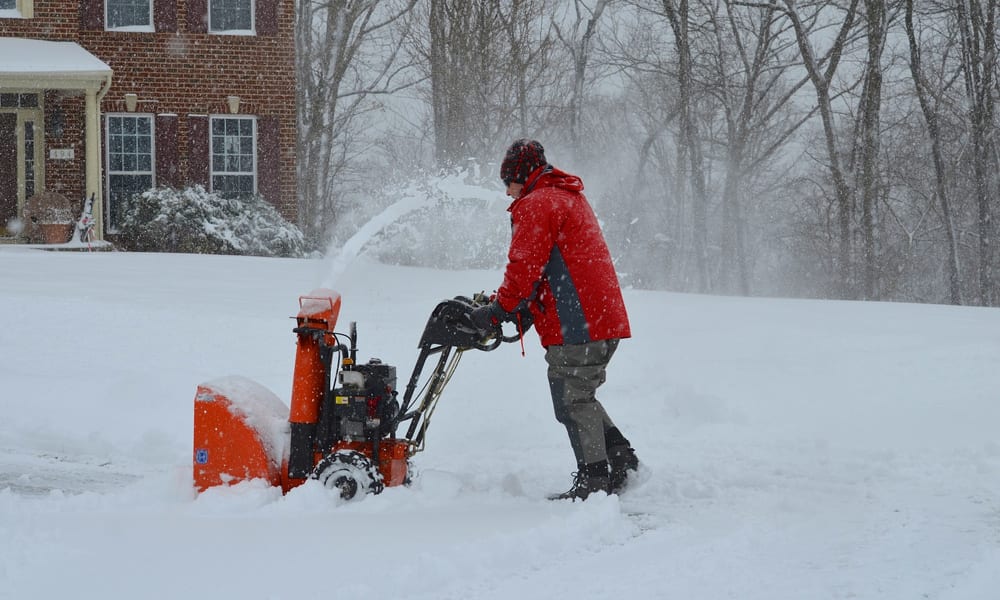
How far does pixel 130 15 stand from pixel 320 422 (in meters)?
16.6

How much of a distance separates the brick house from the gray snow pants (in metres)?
14.7

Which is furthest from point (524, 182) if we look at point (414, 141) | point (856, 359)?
point (414, 141)

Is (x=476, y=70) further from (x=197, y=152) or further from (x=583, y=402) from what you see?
(x=583, y=402)

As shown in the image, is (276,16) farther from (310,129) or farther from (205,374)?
(205,374)

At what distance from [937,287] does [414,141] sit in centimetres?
2354

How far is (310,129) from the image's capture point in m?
30.6

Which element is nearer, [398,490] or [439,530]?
[439,530]

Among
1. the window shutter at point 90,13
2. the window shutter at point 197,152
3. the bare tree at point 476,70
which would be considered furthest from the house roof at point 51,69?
the bare tree at point 476,70

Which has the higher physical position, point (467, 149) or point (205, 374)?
point (467, 149)

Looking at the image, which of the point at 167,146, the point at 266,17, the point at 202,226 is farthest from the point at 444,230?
the point at 266,17

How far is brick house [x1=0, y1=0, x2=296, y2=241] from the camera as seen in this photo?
1858 cm

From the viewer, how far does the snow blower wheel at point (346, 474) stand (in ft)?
15.4

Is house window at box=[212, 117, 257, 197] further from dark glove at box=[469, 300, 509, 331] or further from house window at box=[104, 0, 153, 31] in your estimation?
dark glove at box=[469, 300, 509, 331]

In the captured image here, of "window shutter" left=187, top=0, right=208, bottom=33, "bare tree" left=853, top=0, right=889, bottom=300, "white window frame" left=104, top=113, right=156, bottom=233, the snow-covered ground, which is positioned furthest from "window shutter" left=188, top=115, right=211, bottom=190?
"bare tree" left=853, top=0, right=889, bottom=300
